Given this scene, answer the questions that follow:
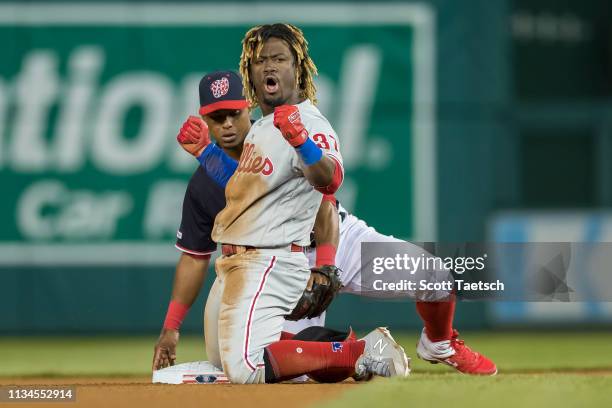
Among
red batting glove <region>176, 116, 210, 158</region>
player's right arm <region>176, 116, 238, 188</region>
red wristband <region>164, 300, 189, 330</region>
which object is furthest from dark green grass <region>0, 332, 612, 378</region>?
red batting glove <region>176, 116, 210, 158</region>

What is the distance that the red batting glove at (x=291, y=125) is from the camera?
4.30 meters

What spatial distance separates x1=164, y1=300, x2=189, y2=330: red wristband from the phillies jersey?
703 millimetres

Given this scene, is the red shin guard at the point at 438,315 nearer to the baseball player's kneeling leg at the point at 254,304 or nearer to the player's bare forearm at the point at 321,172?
the baseball player's kneeling leg at the point at 254,304

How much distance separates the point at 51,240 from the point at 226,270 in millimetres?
4157

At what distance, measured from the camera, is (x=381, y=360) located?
4703mm

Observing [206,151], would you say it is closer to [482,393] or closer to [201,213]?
[201,213]

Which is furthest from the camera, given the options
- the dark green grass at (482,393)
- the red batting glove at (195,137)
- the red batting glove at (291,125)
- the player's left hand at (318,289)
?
the red batting glove at (195,137)

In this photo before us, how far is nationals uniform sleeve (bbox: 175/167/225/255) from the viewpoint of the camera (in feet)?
17.8

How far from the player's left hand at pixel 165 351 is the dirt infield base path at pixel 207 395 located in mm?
630

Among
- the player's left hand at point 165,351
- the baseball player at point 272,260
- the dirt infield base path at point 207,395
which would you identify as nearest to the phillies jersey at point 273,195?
the baseball player at point 272,260

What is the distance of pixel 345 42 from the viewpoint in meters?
8.98

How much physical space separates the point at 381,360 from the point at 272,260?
55 cm

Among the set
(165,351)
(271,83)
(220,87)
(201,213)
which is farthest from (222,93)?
(165,351)

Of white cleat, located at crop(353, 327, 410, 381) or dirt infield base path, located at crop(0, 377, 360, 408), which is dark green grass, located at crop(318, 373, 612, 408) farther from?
white cleat, located at crop(353, 327, 410, 381)
